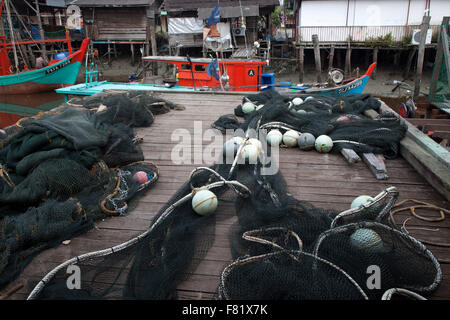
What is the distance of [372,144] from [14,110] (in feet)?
57.0

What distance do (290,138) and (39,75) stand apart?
17847 millimetres

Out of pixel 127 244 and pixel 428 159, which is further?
pixel 428 159

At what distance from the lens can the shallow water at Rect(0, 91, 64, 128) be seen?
15.4 meters

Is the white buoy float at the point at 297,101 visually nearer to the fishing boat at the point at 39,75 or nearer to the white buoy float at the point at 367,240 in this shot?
the white buoy float at the point at 367,240

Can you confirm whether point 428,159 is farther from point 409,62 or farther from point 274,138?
point 409,62

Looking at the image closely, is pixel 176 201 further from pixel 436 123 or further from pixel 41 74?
pixel 41 74

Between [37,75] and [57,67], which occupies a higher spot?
[57,67]

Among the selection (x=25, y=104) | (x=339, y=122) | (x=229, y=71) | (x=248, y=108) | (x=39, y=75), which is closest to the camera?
(x=339, y=122)

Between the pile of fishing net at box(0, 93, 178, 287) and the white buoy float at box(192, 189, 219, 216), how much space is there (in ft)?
2.04

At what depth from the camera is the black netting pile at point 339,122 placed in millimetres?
3674

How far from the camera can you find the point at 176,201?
253 cm

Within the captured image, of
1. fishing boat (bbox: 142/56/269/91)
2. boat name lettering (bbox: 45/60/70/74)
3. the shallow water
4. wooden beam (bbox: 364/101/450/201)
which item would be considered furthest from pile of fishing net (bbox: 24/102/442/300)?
boat name lettering (bbox: 45/60/70/74)

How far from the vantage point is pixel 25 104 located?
683 inches

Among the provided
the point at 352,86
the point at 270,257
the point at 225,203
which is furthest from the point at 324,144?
the point at 352,86
